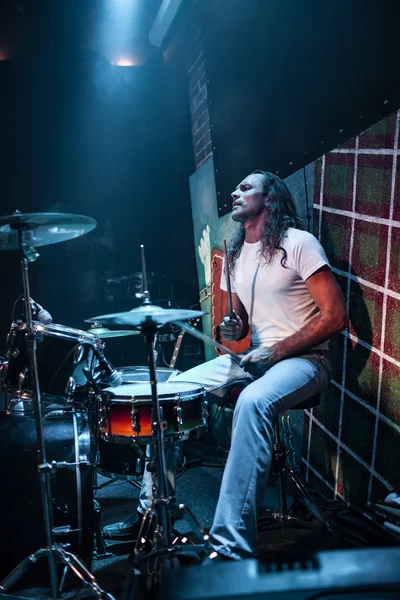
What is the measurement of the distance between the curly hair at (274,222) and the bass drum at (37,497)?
4.46ft

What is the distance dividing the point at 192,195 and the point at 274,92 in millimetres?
2300

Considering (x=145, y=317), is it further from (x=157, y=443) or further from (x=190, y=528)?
(x=190, y=528)

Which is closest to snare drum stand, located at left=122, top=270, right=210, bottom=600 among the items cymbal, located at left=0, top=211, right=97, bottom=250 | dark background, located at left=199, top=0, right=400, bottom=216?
cymbal, located at left=0, top=211, right=97, bottom=250

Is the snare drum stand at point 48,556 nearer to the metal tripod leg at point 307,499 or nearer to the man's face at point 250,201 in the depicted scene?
the metal tripod leg at point 307,499

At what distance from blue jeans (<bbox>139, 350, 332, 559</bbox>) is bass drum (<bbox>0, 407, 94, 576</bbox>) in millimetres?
338

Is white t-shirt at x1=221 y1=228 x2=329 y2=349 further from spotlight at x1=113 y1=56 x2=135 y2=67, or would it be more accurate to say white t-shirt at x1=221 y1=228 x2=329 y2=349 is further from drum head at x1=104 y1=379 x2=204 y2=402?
spotlight at x1=113 y1=56 x2=135 y2=67

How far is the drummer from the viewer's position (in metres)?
2.17

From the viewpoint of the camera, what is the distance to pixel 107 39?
607cm

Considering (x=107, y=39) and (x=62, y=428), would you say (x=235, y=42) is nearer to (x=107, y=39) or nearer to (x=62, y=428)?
(x=107, y=39)

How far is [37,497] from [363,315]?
1763mm

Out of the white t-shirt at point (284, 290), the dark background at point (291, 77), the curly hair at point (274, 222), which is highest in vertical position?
the dark background at point (291, 77)

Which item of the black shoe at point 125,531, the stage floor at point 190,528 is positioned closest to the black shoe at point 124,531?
the black shoe at point 125,531

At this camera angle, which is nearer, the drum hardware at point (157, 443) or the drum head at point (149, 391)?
the drum hardware at point (157, 443)

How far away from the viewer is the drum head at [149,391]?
8.02ft
